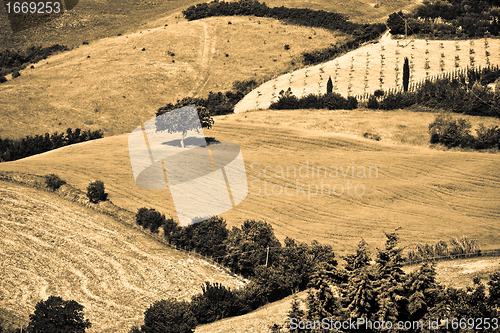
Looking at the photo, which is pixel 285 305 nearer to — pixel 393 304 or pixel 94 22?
pixel 393 304

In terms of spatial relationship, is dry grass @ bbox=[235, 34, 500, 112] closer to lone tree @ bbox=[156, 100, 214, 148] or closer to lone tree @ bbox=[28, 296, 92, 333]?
lone tree @ bbox=[156, 100, 214, 148]

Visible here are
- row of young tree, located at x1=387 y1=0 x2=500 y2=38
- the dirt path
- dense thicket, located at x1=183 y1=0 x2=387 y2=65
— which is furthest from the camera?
dense thicket, located at x1=183 y1=0 x2=387 y2=65

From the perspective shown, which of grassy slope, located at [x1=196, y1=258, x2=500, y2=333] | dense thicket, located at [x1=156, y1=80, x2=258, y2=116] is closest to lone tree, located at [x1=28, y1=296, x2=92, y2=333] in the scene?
grassy slope, located at [x1=196, y1=258, x2=500, y2=333]

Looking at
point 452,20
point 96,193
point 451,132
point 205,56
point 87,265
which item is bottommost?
point 87,265

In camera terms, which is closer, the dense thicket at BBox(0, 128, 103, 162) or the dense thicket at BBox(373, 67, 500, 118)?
the dense thicket at BBox(373, 67, 500, 118)

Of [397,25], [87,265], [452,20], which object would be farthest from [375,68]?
[87,265]
